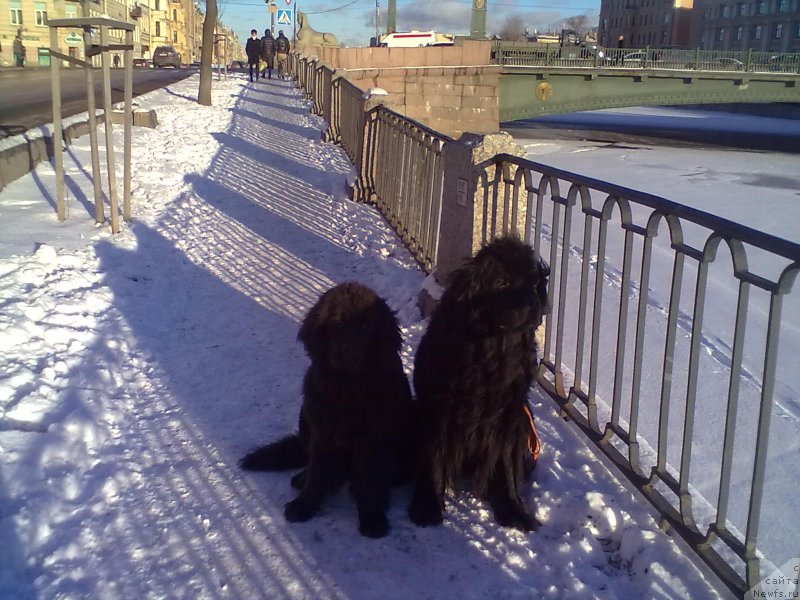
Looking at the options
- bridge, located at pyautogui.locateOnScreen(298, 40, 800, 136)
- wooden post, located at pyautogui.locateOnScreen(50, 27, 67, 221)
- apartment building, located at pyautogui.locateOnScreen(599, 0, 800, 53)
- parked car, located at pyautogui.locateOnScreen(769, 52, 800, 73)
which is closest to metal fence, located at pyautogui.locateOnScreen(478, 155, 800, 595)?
wooden post, located at pyautogui.locateOnScreen(50, 27, 67, 221)

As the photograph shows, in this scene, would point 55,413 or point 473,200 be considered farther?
point 473,200

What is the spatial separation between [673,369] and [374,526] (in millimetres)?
2580

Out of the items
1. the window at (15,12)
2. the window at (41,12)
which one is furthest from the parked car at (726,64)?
the window at (15,12)

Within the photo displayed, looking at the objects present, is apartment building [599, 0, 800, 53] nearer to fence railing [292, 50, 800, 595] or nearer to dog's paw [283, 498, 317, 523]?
fence railing [292, 50, 800, 595]

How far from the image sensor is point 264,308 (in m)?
5.87

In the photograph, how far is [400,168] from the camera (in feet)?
25.0

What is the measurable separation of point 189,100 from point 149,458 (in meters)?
20.0

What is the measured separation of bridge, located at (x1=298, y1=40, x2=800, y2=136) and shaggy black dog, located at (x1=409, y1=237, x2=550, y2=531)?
2944cm

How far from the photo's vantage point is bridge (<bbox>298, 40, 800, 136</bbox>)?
32.7 m

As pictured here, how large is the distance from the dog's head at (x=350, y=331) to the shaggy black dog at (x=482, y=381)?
0.75ft

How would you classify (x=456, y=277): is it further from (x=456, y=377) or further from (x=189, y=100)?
(x=189, y=100)

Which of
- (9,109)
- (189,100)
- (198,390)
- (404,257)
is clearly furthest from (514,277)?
(189,100)

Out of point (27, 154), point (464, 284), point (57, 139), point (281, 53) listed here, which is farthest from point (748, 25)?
point (464, 284)

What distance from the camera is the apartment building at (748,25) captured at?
238 feet
